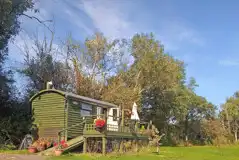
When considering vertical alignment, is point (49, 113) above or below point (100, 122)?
above

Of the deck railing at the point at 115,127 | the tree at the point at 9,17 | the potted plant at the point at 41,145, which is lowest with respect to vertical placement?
the potted plant at the point at 41,145

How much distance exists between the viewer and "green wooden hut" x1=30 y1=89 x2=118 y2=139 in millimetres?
19531

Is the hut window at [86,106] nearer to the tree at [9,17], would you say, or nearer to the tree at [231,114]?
the tree at [9,17]

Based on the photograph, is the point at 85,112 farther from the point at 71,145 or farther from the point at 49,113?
the point at 71,145

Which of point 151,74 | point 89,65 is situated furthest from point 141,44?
point 89,65

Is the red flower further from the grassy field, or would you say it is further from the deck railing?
the grassy field

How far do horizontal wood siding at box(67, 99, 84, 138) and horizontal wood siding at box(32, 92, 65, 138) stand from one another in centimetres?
37

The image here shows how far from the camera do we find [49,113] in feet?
66.2

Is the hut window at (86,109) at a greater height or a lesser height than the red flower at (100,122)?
greater

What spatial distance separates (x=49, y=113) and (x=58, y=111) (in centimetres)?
79

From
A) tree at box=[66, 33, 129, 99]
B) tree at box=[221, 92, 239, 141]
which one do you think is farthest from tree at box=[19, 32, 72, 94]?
tree at box=[221, 92, 239, 141]

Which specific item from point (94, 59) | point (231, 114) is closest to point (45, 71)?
point (94, 59)

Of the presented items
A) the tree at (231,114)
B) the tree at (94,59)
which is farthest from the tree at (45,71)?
the tree at (231,114)

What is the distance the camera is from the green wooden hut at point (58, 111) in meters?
19.5
